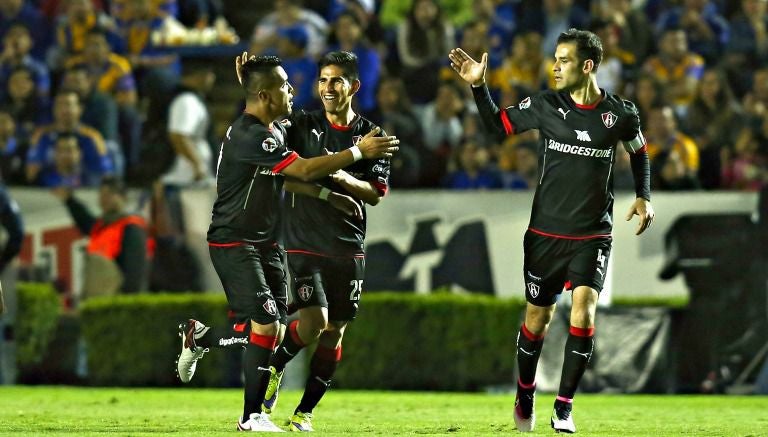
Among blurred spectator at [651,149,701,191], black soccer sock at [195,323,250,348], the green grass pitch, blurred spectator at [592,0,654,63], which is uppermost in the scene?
blurred spectator at [592,0,654,63]

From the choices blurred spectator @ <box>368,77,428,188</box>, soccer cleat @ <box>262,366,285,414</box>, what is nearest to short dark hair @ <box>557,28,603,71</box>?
soccer cleat @ <box>262,366,285,414</box>

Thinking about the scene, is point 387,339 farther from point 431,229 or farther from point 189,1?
point 189,1

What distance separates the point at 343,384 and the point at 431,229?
1848mm

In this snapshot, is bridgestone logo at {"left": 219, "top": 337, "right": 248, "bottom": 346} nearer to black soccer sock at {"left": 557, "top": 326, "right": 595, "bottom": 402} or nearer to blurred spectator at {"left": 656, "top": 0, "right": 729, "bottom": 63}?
black soccer sock at {"left": 557, "top": 326, "right": 595, "bottom": 402}

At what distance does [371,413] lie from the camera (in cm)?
1233

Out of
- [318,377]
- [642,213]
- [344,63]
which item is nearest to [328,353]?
[318,377]

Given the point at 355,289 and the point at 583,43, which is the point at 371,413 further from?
the point at 583,43

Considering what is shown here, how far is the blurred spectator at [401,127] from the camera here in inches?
688

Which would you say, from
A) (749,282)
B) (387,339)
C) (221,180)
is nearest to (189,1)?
(387,339)

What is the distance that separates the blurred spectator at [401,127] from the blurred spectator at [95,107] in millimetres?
3088

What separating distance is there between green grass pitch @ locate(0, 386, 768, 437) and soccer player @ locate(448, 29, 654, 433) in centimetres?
65

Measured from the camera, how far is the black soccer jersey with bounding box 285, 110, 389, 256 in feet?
32.6

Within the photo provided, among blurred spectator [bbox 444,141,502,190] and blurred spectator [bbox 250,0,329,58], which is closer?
blurred spectator [bbox 444,141,502,190]

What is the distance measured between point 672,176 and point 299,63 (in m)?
4.94
